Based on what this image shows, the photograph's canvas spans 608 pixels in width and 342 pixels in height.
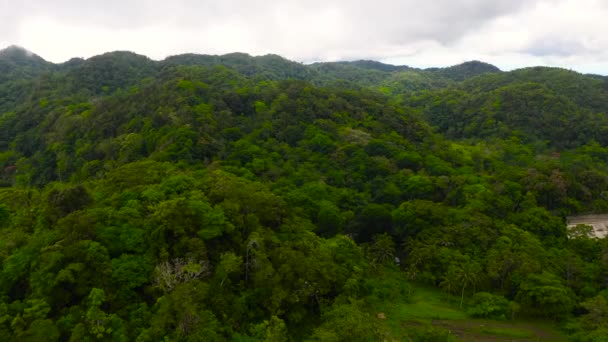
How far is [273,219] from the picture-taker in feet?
87.8

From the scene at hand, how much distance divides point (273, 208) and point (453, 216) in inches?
636

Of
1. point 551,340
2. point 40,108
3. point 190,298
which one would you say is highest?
point 40,108

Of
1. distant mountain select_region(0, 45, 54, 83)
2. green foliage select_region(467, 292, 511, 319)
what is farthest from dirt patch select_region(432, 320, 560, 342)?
distant mountain select_region(0, 45, 54, 83)

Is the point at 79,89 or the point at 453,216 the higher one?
the point at 79,89

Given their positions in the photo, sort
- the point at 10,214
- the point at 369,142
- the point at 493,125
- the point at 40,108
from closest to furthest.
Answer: the point at 10,214 → the point at 369,142 → the point at 40,108 → the point at 493,125

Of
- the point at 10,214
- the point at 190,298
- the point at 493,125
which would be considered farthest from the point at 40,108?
the point at 493,125

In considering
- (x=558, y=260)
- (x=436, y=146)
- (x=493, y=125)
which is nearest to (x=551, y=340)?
(x=558, y=260)

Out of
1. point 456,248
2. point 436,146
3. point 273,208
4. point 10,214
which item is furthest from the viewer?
point 436,146

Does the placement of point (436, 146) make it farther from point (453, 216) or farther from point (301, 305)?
point (301, 305)

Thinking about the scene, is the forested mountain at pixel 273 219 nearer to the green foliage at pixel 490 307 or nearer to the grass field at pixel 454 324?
the green foliage at pixel 490 307

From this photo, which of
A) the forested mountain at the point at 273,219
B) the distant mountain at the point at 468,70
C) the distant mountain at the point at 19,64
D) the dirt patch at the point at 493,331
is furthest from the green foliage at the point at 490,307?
the distant mountain at the point at 468,70

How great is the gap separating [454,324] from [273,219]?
1306cm

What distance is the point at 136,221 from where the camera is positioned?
22172 millimetres

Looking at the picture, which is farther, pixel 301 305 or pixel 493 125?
pixel 493 125
